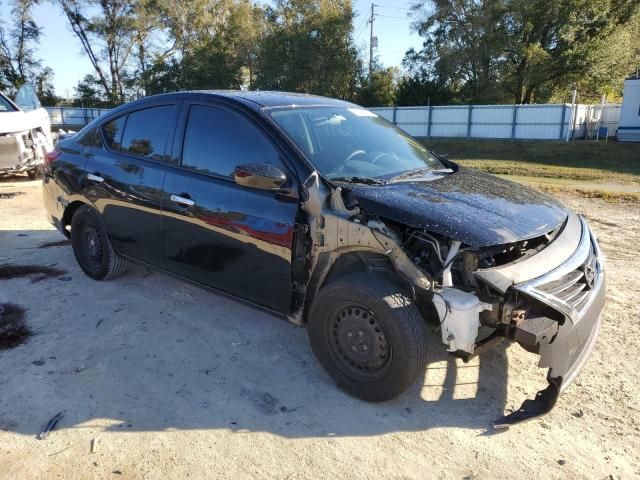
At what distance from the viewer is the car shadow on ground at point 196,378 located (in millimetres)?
2959

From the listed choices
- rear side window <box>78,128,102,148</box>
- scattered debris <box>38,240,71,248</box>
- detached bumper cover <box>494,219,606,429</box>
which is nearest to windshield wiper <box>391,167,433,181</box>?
detached bumper cover <box>494,219,606,429</box>

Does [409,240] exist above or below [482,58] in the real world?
below

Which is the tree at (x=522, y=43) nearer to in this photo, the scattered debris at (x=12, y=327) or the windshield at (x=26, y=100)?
the windshield at (x=26, y=100)

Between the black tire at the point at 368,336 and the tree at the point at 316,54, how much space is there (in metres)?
37.4

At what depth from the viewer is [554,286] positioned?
282 centimetres

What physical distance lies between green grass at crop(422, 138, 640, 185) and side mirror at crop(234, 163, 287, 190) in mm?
13976

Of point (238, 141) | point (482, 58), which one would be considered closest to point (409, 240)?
point (238, 141)

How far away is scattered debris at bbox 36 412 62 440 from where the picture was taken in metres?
2.81

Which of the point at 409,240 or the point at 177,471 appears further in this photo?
the point at 409,240

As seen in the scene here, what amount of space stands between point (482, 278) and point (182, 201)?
225 cm

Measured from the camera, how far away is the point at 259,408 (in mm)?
3070

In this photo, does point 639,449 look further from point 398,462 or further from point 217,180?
point 217,180

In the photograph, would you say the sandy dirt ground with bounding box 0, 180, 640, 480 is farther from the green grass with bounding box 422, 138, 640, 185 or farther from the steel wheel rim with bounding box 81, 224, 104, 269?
the green grass with bounding box 422, 138, 640, 185

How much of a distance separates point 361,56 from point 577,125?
65.7 ft
